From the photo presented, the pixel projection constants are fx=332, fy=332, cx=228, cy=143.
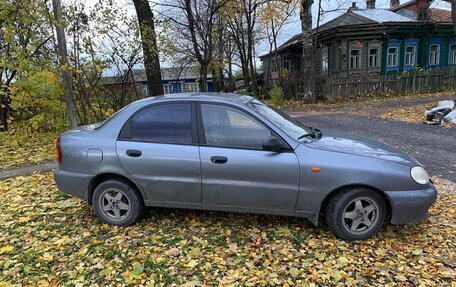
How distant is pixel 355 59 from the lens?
84.2ft

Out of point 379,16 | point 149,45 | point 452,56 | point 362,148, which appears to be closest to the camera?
point 362,148

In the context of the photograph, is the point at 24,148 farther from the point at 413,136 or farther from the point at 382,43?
the point at 382,43

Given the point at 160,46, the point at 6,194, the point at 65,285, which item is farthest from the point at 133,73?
the point at 65,285

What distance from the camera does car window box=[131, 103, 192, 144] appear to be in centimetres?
383

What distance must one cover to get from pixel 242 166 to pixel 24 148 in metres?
7.76

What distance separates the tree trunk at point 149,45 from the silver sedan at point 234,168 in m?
5.59

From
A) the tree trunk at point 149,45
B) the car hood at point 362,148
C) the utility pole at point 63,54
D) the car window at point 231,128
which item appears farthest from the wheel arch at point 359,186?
the tree trunk at point 149,45

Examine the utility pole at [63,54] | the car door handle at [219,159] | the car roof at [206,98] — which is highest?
the utility pole at [63,54]

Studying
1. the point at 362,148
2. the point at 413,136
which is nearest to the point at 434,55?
the point at 413,136

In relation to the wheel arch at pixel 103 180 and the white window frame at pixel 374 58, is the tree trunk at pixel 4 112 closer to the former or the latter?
the wheel arch at pixel 103 180

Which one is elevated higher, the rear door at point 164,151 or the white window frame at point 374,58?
the white window frame at point 374,58

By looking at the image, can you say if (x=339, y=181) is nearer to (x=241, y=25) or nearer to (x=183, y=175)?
(x=183, y=175)

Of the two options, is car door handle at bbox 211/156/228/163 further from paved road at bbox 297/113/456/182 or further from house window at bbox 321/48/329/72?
house window at bbox 321/48/329/72

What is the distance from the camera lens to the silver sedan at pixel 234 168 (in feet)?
11.3
